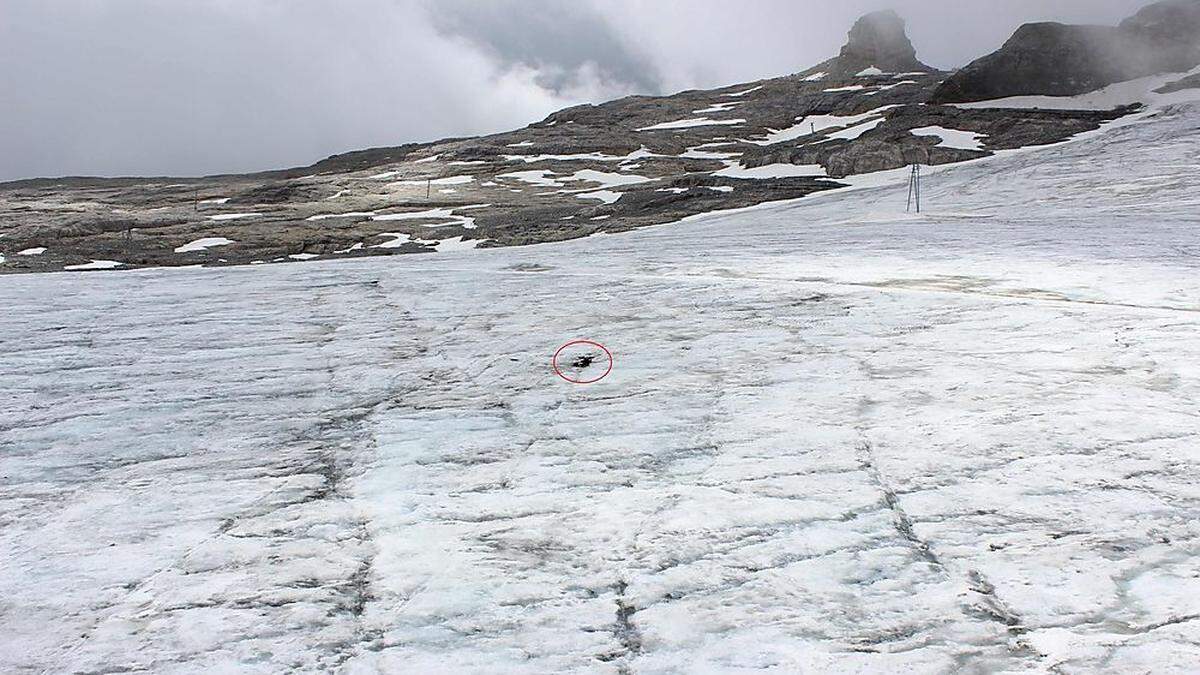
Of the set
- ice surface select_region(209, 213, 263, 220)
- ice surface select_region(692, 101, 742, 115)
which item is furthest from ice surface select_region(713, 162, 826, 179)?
ice surface select_region(692, 101, 742, 115)

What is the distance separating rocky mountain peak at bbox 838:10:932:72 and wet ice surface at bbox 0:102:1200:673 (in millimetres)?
90541

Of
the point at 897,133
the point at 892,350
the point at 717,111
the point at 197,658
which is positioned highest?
the point at 717,111

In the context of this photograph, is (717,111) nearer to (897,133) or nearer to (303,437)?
(897,133)

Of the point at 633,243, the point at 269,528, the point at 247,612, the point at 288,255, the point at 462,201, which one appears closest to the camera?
the point at 247,612

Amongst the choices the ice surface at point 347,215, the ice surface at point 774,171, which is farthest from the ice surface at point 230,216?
the ice surface at point 774,171

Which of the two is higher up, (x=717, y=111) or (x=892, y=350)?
(x=717, y=111)

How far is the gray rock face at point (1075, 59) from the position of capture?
52719 mm

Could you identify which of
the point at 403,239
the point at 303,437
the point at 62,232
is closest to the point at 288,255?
the point at 403,239

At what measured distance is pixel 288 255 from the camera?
101ft

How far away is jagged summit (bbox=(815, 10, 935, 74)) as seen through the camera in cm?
9138

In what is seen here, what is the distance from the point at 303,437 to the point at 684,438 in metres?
2.45

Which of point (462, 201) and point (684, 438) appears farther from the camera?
point (462, 201)

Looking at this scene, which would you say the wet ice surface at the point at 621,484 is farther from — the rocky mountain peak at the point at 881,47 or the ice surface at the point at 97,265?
the rocky mountain peak at the point at 881,47

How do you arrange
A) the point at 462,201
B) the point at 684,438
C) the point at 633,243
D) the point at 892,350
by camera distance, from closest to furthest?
the point at 684,438 < the point at 892,350 < the point at 633,243 < the point at 462,201
